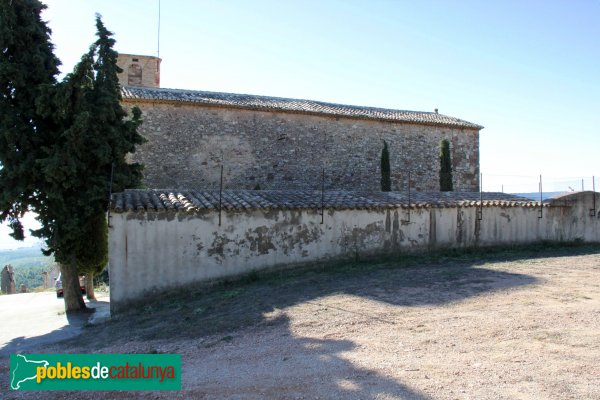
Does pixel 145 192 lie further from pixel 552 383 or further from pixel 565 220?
pixel 565 220

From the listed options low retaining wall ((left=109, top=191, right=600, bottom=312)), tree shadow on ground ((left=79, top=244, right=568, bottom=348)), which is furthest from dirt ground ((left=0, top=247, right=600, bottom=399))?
low retaining wall ((left=109, top=191, right=600, bottom=312))

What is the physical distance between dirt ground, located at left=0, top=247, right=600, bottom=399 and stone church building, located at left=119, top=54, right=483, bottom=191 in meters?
7.70

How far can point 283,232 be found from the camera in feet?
40.1

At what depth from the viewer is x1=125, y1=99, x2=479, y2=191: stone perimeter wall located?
17359mm

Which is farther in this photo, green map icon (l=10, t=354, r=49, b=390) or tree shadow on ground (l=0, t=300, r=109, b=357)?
tree shadow on ground (l=0, t=300, r=109, b=357)

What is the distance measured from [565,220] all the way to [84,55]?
52.6 feet

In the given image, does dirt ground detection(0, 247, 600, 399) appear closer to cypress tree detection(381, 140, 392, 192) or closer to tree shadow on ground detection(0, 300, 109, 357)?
tree shadow on ground detection(0, 300, 109, 357)

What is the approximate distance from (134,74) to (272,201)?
14642 millimetres

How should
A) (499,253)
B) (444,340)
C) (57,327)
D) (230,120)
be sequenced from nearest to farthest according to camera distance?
(444,340), (57,327), (499,253), (230,120)

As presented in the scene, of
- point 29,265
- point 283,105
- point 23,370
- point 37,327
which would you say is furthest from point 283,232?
point 29,265

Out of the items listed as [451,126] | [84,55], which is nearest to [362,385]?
[84,55]

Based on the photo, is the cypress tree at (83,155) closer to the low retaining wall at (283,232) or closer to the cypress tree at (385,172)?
the low retaining wall at (283,232)

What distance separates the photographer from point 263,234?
12.0 meters

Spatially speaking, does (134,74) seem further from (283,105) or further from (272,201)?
(272,201)
